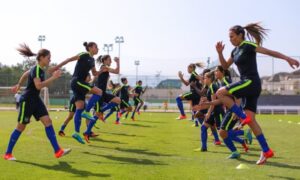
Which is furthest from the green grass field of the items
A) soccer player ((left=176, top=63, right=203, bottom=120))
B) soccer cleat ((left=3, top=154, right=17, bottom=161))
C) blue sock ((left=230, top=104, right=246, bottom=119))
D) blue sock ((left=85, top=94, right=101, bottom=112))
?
soccer player ((left=176, top=63, right=203, bottom=120))

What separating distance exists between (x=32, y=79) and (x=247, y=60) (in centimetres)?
393

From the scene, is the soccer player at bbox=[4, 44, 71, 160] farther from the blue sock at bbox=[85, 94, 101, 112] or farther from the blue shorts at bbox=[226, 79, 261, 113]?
the blue sock at bbox=[85, 94, 101, 112]

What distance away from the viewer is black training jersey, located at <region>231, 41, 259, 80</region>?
7441 mm

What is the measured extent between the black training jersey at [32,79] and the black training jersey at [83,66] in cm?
220

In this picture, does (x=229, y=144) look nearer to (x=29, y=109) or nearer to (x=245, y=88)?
(x=245, y=88)

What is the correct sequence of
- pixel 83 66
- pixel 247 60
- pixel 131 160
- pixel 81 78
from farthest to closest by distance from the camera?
1. pixel 81 78
2. pixel 83 66
3. pixel 131 160
4. pixel 247 60

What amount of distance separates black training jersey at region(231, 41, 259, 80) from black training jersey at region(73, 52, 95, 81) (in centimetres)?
409

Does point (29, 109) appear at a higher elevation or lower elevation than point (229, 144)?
higher

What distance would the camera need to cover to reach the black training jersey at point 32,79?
26.1 ft

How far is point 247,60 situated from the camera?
24.5ft

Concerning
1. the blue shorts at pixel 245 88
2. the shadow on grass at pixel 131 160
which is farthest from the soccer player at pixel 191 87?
the blue shorts at pixel 245 88

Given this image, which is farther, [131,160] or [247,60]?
[131,160]

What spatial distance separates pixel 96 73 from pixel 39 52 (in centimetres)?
350

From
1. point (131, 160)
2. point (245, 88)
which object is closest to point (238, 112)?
point (245, 88)
